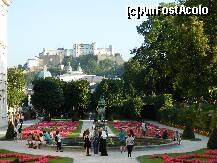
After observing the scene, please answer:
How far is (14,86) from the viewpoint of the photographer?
9262 centimetres

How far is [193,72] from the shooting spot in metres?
39.6

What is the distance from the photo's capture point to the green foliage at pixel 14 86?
8944 cm

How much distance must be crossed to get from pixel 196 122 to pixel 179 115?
6750mm

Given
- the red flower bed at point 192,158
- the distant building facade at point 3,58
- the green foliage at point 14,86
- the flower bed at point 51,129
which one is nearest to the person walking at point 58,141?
the red flower bed at point 192,158

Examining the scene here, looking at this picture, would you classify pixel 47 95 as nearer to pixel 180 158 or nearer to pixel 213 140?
pixel 213 140

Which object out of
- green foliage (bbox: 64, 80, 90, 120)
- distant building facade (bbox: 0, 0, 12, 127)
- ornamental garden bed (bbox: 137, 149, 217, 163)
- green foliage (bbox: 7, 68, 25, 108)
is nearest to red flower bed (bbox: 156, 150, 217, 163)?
ornamental garden bed (bbox: 137, 149, 217, 163)

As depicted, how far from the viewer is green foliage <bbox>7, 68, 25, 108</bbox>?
8944 centimetres

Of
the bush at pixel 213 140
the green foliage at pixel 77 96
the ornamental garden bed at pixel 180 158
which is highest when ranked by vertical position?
the green foliage at pixel 77 96

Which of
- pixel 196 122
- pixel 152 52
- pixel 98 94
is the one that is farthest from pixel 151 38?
pixel 98 94

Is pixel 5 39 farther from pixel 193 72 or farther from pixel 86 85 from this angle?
pixel 193 72

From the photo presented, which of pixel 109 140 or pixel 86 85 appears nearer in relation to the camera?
pixel 109 140

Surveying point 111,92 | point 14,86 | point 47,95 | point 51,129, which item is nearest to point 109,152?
point 51,129

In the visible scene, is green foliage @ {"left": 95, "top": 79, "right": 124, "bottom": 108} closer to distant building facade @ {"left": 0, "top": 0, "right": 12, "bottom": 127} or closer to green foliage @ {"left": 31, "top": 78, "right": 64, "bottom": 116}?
green foliage @ {"left": 31, "top": 78, "right": 64, "bottom": 116}

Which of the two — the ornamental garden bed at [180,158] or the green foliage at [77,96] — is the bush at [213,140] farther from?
the green foliage at [77,96]
